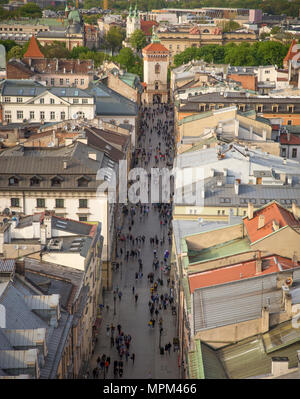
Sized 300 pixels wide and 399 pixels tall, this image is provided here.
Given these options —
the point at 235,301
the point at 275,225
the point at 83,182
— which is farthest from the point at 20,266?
the point at 83,182

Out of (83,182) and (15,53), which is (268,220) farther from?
(15,53)

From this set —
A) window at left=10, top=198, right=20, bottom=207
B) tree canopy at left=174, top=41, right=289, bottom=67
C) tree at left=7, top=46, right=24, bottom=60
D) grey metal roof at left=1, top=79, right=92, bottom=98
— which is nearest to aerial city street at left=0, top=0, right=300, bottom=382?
window at left=10, top=198, right=20, bottom=207

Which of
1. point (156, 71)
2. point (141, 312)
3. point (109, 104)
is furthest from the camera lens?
point (156, 71)

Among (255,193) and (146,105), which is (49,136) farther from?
(146,105)

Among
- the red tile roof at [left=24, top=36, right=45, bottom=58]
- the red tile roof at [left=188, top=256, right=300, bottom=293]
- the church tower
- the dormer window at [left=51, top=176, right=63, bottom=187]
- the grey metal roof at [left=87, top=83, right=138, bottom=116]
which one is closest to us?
the red tile roof at [left=188, top=256, right=300, bottom=293]

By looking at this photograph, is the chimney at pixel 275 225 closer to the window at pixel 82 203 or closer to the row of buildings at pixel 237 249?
the row of buildings at pixel 237 249

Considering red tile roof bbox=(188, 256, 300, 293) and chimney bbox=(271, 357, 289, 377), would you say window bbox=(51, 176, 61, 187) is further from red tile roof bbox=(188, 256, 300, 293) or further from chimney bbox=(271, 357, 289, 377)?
chimney bbox=(271, 357, 289, 377)
